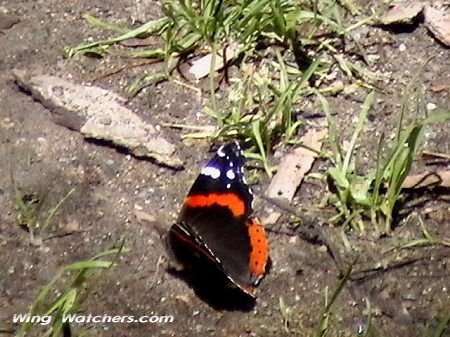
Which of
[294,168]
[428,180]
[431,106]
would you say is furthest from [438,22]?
[294,168]

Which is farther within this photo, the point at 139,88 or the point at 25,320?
the point at 139,88

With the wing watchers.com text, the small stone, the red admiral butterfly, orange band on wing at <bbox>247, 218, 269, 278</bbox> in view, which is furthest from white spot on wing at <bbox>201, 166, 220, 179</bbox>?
the small stone

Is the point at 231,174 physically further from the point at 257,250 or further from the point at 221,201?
the point at 257,250

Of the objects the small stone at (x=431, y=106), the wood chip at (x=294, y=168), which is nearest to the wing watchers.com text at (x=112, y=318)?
the wood chip at (x=294, y=168)

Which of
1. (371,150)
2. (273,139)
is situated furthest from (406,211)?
(273,139)

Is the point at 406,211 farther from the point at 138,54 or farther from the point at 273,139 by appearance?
the point at 138,54
